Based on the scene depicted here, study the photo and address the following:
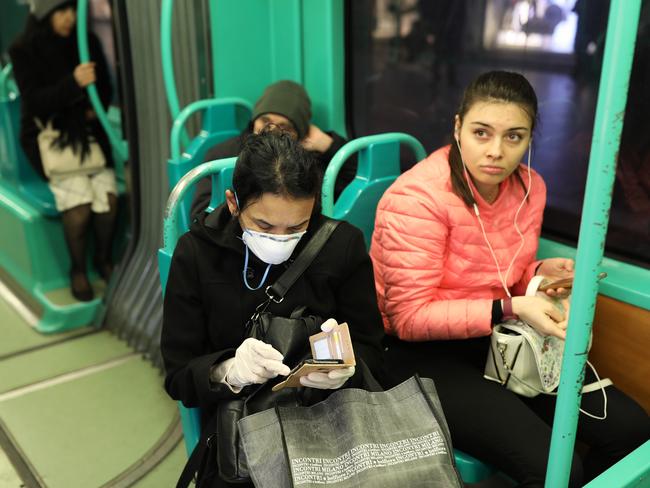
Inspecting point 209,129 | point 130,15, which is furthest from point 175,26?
point 209,129

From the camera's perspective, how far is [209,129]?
2.80m

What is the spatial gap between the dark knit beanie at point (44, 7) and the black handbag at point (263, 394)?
266cm

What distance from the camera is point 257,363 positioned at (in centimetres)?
135

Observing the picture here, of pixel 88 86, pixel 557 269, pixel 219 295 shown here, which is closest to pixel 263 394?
pixel 219 295

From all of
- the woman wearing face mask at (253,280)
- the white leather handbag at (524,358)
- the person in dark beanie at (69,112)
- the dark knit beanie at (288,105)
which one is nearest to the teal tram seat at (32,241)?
the person in dark beanie at (69,112)

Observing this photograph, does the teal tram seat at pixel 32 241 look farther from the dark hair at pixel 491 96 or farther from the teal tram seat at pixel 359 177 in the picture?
the dark hair at pixel 491 96

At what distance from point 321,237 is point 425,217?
0.39 meters

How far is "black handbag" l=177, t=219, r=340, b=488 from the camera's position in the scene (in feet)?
4.50

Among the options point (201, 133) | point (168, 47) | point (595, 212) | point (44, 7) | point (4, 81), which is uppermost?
point (44, 7)

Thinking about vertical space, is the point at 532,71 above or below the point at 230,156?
above

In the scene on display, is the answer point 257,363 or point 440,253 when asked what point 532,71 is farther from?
point 257,363

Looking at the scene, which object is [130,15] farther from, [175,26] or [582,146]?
[582,146]

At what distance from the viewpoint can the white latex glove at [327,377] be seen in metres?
1.35

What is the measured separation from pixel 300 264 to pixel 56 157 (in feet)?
8.19
